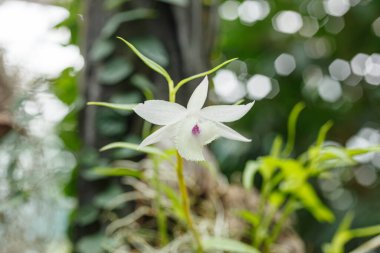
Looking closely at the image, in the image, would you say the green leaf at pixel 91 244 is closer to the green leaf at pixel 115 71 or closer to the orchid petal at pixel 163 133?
the green leaf at pixel 115 71

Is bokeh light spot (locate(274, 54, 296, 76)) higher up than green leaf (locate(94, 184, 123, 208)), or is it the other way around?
green leaf (locate(94, 184, 123, 208))

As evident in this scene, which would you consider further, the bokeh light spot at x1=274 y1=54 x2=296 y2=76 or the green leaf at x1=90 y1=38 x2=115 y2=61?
the bokeh light spot at x1=274 y1=54 x2=296 y2=76

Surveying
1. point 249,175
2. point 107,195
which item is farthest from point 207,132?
point 107,195

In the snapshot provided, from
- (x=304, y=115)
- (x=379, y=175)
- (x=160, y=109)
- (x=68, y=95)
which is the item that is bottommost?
(x=379, y=175)

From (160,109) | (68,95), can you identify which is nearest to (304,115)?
(68,95)

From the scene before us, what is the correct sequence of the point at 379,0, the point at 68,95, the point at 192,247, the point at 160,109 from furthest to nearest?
the point at 379,0, the point at 68,95, the point at 192,247, the point at 160,109

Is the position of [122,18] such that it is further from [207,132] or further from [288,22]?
[288,22]

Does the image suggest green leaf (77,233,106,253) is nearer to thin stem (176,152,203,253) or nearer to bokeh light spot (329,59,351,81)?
thin stem (176,152,203,253)

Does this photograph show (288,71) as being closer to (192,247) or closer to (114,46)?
(114,46)

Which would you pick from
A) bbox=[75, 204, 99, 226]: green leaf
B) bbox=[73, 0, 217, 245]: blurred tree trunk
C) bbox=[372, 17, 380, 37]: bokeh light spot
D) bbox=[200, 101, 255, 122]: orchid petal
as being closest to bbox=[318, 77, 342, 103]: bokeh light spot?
bbox=[372, 17, 380, 37]: bokeh light spot
